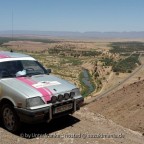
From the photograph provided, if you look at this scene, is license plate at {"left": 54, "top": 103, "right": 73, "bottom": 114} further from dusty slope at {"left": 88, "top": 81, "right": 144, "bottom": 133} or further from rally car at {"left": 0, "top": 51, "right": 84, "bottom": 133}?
dusty slope at {"left": 88, "top": 81, "right": 144, "bottom": 133}

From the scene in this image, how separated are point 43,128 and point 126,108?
6.56m

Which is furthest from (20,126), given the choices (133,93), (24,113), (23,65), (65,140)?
(133,93)

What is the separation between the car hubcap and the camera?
749 centimetres

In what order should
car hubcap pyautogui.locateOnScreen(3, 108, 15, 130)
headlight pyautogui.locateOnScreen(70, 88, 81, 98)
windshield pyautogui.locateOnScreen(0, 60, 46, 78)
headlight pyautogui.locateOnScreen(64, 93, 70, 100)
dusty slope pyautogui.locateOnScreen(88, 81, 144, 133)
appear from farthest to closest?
1. dusty slope pyautogui.locateOnScreen(88, 81, 144, 133)
2. windshield pyautogui.locateOnScreen(0, 60, 46, 78)
3. headlight pyautogui.locateOnScreen(70, 88, 81, 98)
4. headlight pyautogui.locateOnScreen(64, 93, 70, 100)
5. car hubcap pyautogui.locateOnScreen(3, 108, 15, 130)

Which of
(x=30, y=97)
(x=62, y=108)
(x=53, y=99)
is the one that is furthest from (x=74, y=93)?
(x=30, y=97)

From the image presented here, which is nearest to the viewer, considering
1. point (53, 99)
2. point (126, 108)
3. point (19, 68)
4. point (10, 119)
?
point (53, 99)

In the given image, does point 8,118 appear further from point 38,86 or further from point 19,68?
point 19,68

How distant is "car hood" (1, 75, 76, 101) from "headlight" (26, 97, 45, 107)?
10cm

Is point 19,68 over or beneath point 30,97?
over

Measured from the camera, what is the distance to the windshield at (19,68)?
823cm

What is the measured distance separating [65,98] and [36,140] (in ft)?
4.01

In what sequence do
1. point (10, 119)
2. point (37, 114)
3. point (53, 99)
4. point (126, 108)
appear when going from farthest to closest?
point (126, 108) < point (10, 119) < point (53, 99) < point (37, 114)

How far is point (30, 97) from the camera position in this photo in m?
7.13

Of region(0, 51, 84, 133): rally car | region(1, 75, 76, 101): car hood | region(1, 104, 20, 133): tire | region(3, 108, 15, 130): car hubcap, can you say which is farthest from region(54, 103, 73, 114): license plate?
region(3, 108, 15, 130): car hubcap
